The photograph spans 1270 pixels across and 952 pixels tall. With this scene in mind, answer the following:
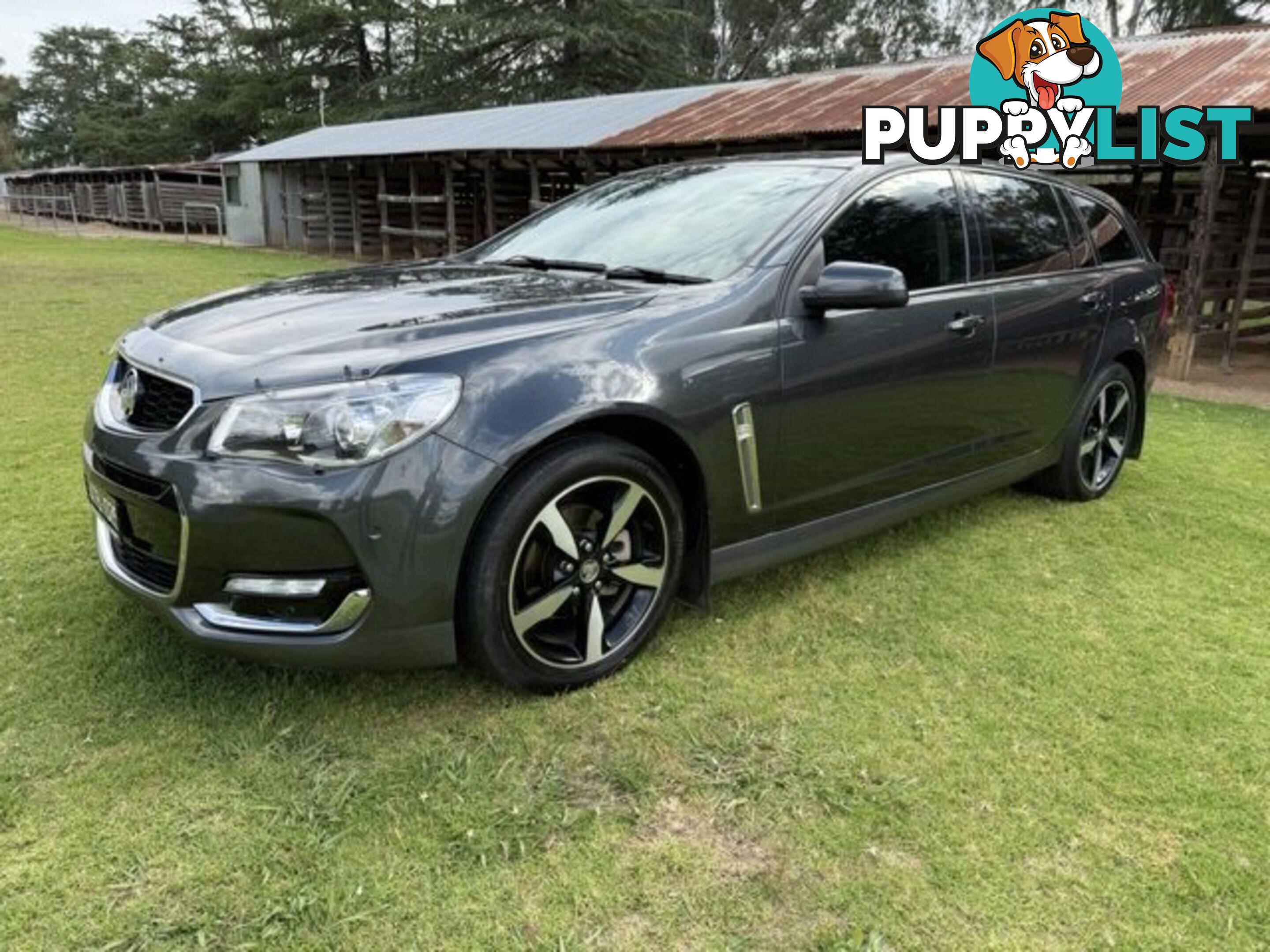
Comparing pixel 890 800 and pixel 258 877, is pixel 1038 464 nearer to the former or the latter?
pixel 890 800

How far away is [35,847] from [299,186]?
2738cm

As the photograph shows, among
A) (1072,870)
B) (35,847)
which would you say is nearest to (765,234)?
(1072,870)

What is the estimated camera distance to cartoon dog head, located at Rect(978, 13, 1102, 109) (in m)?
11.8

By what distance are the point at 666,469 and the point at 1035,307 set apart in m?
2.04

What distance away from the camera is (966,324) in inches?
146

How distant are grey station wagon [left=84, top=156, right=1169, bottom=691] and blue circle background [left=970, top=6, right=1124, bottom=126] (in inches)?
285

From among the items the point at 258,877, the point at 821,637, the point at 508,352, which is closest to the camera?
the point at 258,877

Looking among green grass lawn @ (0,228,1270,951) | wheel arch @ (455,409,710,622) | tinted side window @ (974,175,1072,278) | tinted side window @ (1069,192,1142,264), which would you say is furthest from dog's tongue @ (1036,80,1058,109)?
wheel arch @ (455,409,710,622)

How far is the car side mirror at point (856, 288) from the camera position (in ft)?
9.88

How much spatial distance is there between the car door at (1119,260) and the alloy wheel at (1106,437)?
1.24 ft

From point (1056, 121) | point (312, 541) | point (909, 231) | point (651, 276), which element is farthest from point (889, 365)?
point (1056, 121)

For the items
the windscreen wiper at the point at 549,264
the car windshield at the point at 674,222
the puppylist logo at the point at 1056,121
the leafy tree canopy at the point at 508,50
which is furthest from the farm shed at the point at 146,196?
the windscreen wiper at the point at 549,264

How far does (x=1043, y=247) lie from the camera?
4.25 metres

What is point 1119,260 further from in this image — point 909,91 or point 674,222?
point 909,91
